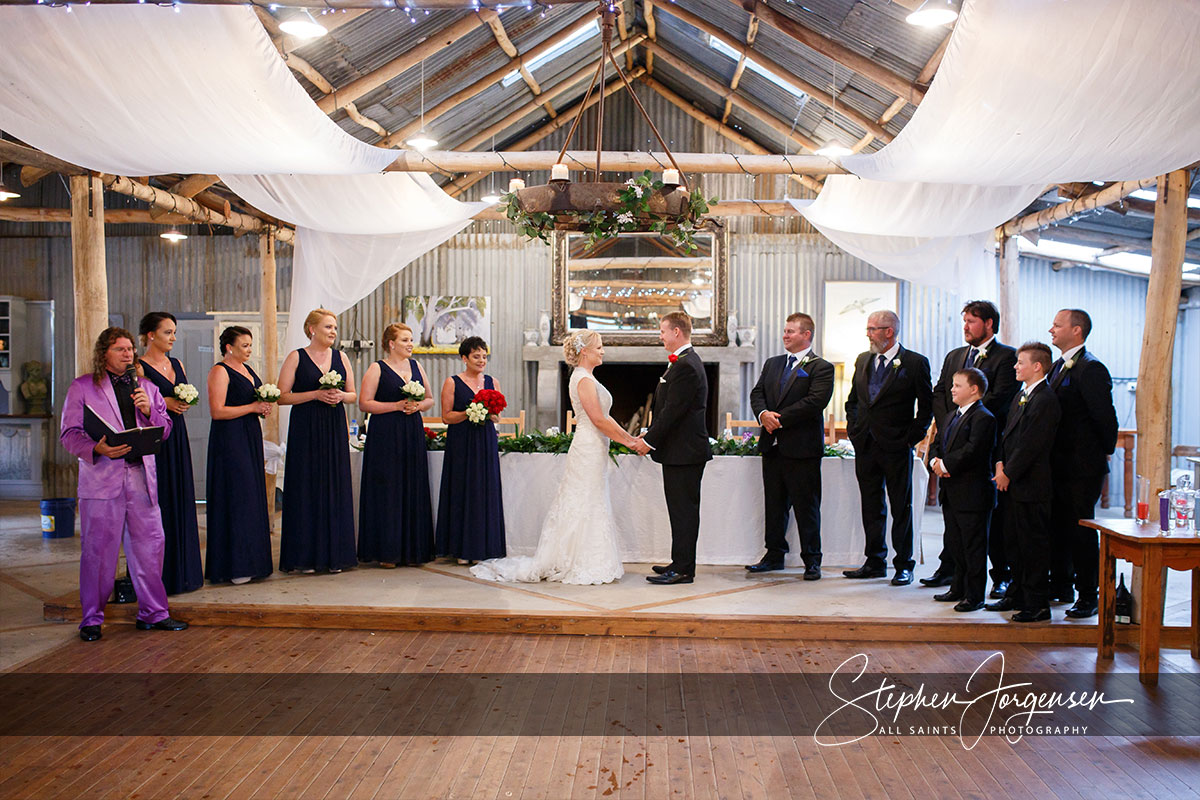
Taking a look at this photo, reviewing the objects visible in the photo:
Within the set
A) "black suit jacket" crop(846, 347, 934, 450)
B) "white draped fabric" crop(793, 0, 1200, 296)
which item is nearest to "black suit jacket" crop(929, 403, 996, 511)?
"black suit jacket" crop(846, 347, 934, 450)

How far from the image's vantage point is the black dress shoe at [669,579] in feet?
18.9

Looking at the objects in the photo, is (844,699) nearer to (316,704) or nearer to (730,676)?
(730,676)

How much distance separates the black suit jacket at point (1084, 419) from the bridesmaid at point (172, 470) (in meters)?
4.73

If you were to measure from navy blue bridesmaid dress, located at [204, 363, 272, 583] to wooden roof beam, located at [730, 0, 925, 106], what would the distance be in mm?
5523

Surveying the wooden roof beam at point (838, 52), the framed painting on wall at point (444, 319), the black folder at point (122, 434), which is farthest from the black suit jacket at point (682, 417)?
the framed painting on wall at point (444, 319)

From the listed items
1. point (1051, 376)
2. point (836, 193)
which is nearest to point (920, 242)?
point (836, 193)

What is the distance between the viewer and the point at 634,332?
40.7 feet

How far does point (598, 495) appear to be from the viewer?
18.9 feet

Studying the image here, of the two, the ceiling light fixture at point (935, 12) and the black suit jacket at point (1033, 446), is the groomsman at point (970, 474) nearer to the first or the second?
the black suit jacket at point (1033, 446)

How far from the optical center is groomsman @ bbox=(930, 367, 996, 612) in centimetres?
497

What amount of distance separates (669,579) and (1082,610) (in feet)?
7.49

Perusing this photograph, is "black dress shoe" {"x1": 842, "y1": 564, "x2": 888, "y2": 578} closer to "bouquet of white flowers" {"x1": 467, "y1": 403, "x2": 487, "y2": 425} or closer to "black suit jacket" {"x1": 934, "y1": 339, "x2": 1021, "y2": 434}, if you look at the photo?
"black suit jacket" {"x1": 934, "y1": 339, "x2": 1021, "y2": 434}

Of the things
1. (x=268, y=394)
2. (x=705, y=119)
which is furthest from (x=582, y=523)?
(x=705, y=119)

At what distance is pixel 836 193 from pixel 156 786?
537cm
